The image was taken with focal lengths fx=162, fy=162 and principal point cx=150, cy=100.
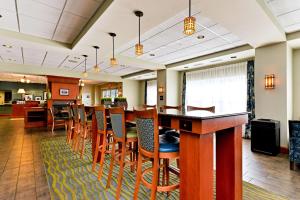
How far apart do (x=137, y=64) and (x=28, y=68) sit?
4852 mm

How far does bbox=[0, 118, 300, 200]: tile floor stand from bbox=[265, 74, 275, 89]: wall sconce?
1577 mm

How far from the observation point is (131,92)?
35.1 ft

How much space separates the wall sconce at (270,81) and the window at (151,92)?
6.37 meters

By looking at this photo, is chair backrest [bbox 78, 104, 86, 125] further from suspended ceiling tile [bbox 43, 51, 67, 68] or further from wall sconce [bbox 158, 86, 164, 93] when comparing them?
wall sconce [bbox 158, 86, 164, 93]

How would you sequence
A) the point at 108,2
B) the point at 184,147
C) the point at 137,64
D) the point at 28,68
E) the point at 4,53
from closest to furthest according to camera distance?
the point at 184,147, the point at 108,2, the point at 4,53, the point at 137,64, the point at 28,68

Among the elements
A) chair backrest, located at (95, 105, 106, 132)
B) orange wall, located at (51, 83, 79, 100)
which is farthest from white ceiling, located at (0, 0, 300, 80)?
orange wall, located at (51, 83, 79, 100)

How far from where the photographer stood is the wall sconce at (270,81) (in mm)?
3852

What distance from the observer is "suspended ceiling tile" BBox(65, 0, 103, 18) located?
265 centimetres

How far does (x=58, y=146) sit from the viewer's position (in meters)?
4.14

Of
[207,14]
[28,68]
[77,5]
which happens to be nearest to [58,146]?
[77,5]

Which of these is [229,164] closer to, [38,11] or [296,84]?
[38,11]

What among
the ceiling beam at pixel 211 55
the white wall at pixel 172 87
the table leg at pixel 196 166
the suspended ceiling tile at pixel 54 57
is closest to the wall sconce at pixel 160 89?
the white wall at pixel 172 87

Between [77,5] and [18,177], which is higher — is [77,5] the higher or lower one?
the higher one

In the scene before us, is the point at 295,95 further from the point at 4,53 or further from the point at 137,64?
the point at 4,53
